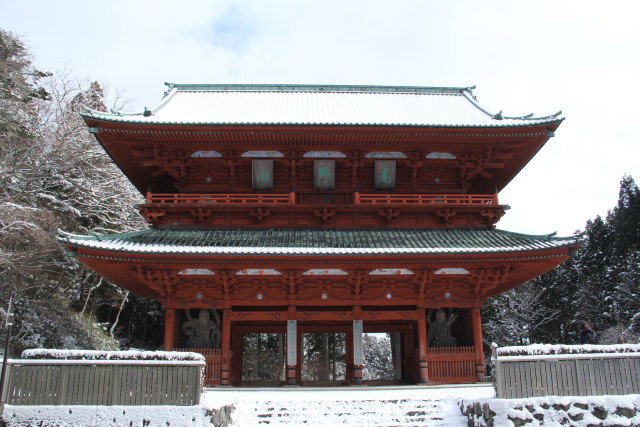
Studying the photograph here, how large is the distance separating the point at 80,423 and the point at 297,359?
24.7ft

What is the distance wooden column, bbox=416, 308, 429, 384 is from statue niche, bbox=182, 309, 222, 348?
22.9 feet

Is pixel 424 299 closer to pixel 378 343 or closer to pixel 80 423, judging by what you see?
pixel 80 423

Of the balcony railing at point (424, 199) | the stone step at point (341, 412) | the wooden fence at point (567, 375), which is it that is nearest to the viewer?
the stone step at point (341, 412)

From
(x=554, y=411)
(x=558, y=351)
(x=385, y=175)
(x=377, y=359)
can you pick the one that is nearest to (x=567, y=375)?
(x=558, y=351)

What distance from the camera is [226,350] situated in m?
15.6

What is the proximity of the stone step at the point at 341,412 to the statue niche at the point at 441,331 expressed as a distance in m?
4.91

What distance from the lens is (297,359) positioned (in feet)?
53.6

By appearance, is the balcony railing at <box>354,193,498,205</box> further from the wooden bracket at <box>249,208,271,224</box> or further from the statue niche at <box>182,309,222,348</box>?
the statue niche at <box>182,309,222,348</box>

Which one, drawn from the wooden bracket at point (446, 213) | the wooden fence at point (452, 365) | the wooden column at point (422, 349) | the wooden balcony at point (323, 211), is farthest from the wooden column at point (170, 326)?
the wooden bracket at point (446, 213)

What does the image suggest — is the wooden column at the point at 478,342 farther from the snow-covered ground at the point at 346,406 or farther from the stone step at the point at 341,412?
the stone step at the point at 341,412

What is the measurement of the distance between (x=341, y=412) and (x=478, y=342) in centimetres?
704

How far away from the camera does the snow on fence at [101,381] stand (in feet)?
34.8

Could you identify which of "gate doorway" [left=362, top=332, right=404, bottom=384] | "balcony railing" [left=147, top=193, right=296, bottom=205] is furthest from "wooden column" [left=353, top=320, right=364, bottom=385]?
"gate doorway" [left=362, top=332, right=404, bottom=384]

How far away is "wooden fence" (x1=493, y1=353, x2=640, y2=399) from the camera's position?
437 inches
